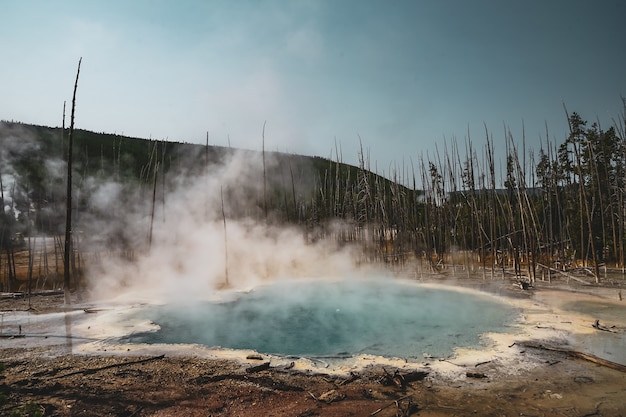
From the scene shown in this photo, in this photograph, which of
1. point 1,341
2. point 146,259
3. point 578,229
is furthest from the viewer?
point 578,229

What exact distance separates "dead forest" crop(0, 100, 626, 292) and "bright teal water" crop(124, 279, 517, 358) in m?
3.30

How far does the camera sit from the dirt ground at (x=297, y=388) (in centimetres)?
380

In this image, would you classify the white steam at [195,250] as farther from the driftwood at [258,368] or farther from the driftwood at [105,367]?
the driftwood at [258,368]

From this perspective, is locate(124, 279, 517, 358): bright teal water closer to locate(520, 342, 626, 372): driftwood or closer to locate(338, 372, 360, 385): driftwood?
locate(520, 342, 626, 372): driftwood

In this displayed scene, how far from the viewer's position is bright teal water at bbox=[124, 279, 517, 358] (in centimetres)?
639

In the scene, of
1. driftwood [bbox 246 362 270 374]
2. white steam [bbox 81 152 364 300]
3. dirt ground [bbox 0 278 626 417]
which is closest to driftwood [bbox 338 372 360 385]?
dirt ground [bbox 0 278 626 417]

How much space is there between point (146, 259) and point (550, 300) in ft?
43.4

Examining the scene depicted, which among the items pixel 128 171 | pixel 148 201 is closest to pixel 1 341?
pixel 148 201

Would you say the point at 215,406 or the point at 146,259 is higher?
the point at 146,259

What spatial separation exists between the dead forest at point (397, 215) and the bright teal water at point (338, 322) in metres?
3.30

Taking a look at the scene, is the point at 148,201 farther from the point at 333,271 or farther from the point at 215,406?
the point at 215,406

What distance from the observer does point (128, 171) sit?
35469 millimetres

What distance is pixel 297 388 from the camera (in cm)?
441

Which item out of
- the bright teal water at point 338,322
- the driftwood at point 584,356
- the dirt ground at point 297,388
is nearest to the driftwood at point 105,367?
the dirt ground at point 297,388
